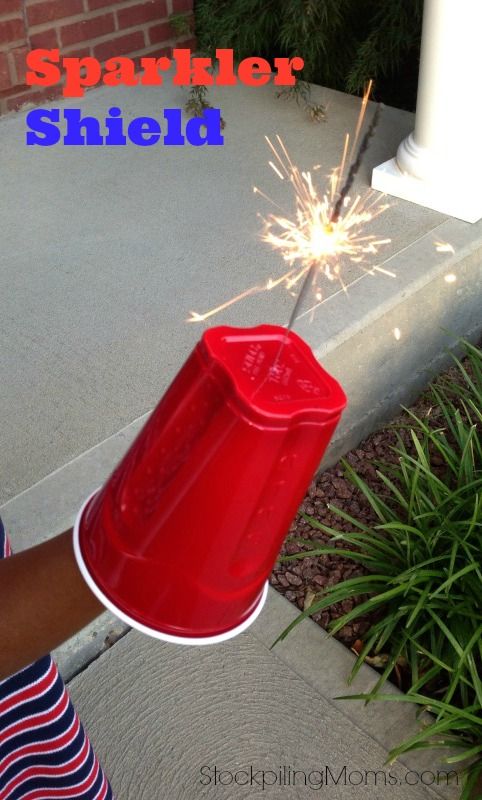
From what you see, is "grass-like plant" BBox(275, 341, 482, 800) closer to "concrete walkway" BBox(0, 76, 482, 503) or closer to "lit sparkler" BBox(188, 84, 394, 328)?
"concrete walkway" BBox(0, 76, 482, 503)

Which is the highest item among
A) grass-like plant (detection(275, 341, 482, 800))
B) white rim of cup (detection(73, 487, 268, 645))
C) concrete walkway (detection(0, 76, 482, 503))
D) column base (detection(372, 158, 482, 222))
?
white rim of cup (detection(73, 487, 268, 645))

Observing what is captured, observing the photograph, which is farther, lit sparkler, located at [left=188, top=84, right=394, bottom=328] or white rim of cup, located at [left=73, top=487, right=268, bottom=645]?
lit sparkler, located at [left=188, top=84, right=394, bottom=328]

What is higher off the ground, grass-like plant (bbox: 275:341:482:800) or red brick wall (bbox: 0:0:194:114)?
red brick wall (bbox: 0:0:194:114)

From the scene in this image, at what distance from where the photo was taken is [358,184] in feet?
10.3

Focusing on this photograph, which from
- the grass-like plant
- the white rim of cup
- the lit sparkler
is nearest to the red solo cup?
the white rim of cup

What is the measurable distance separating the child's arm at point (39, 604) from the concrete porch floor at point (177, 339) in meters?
1.11

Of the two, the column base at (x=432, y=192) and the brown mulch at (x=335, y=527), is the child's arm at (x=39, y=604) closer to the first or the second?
the brown mulch at (x=335, y=527)

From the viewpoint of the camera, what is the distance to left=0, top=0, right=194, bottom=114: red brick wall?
339 cm

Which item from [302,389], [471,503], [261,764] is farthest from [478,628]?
[302,389]

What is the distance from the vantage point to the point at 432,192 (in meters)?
2.98

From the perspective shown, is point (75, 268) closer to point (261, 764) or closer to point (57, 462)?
point (57, 462)

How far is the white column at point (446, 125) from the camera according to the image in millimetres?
2652

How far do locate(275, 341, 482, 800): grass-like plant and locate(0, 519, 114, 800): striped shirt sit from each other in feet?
2.39

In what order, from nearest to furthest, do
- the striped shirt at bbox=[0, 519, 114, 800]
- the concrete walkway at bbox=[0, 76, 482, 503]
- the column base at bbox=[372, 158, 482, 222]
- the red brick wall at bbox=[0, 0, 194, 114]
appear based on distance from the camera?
the striped shirt at bbox=[0, 519, 114, 800] < the concrete walkway at bbox=[0, 76, 482, 503] < the column base at bbox=[372, 158, 482, 222] < the red brick wall at bbox=[0, 0, 194, 114]
